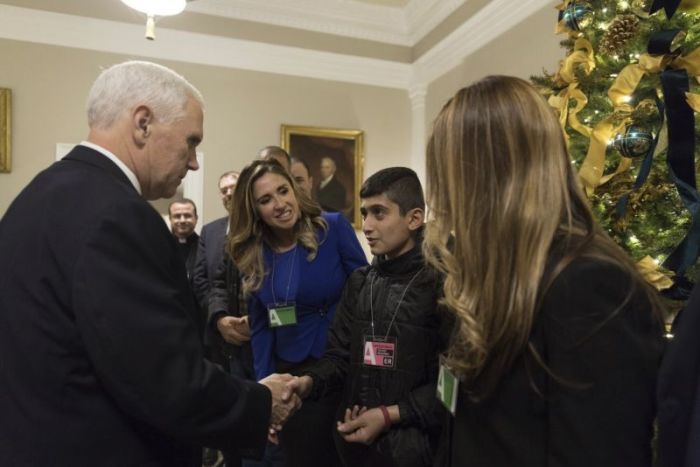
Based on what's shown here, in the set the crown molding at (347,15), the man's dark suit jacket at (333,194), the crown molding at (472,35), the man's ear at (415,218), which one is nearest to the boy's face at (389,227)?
the man's ear at (415,218)

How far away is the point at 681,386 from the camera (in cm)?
86

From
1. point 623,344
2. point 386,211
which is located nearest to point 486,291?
point 623,344

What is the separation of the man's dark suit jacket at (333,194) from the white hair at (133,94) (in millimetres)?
4415

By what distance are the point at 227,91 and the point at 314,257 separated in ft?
12.1

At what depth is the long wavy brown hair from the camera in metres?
0.95

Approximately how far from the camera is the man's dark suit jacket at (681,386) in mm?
853

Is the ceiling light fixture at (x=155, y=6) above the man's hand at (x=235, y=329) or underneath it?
above

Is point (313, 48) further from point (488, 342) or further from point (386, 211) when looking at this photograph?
point (488, 342)

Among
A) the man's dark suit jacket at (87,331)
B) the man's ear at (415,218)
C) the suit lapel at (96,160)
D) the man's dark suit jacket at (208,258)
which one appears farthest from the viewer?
the man's dark suit jacket at (208,258)

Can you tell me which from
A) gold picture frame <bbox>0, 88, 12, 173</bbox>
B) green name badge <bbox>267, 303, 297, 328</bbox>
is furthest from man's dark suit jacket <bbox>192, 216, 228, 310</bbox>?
gold picture frame <bbox>0, 88, 12, 173</bbox>

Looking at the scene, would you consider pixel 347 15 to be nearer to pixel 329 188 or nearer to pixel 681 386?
pixel 329 188

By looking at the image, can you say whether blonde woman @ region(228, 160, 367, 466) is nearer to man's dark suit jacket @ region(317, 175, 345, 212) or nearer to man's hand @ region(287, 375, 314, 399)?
man's hand @ region(287, 375, 314, 399)

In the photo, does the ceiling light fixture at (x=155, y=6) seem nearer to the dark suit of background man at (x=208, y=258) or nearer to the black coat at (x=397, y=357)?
the dark suit of background man at (x=208, y=258)

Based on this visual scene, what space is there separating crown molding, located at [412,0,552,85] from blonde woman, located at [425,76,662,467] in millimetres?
3825
